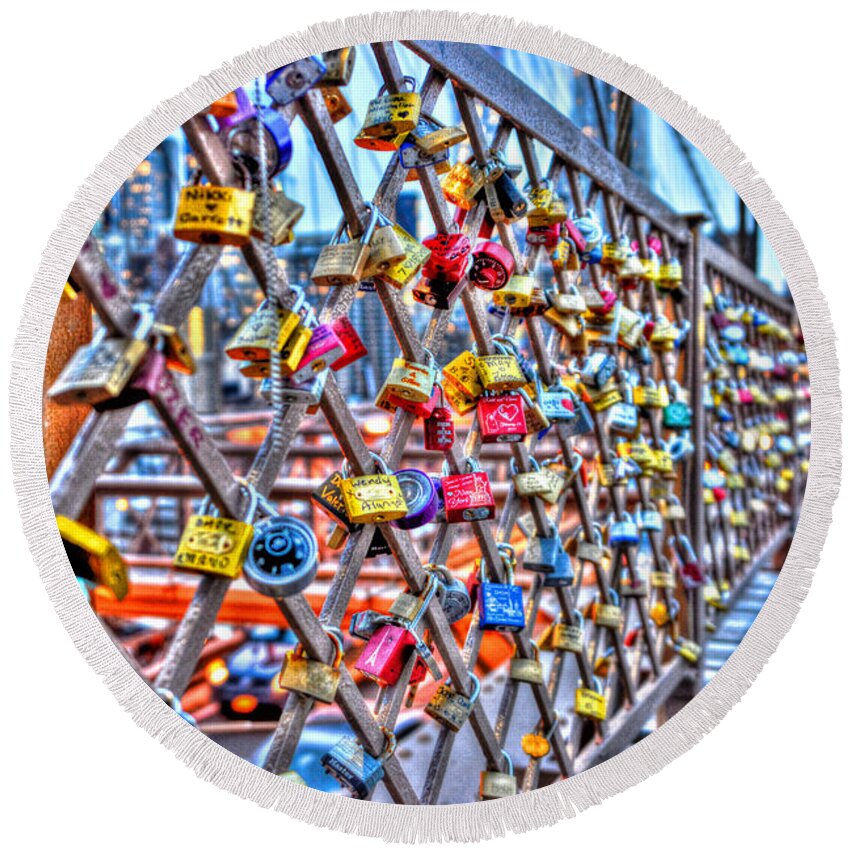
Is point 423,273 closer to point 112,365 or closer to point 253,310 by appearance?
point 253,310

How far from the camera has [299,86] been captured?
1.97 feet

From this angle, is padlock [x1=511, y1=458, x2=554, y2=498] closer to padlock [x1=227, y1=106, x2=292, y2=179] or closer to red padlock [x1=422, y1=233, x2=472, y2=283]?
red padlock [x1=422, y1=233, x2=472, y2=283]

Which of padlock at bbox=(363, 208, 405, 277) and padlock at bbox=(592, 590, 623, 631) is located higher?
padlock at bbox=(363, 208, 405, 277)

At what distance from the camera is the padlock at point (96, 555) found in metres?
0.58

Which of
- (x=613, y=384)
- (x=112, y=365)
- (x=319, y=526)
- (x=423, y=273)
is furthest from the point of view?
(x=319, y=526)

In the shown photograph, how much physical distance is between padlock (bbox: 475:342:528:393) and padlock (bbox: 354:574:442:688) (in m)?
0.20

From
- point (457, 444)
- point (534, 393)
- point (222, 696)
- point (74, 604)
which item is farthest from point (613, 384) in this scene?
point (222, 696)

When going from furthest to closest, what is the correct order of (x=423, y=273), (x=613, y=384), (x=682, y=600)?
(x=682, y=600) < (x=613, y=384) < (x=423, y=273)

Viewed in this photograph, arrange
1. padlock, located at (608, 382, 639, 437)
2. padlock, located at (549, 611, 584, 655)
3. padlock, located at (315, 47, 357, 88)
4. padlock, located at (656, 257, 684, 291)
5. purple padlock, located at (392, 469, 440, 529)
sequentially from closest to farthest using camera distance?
padlock, located at (315, 47, 357, 88) → purple padlock, located at (392, 469, 440, 529) → padlock, located at (549, 611, 584, 655) → padlock, located at (608, 382, 639, 437) → padlock, located at (656, 257, 684, 291)

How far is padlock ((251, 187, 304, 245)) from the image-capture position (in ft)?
1.86

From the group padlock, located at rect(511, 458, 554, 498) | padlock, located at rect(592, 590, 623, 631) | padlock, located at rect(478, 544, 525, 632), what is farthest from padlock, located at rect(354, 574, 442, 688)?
padlock, located at rect(592, 590, 623, 631)

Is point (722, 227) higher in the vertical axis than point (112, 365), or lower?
higher

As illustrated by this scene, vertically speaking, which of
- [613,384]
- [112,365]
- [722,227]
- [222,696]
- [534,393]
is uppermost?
[722,227]

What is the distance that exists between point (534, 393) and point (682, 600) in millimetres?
989
